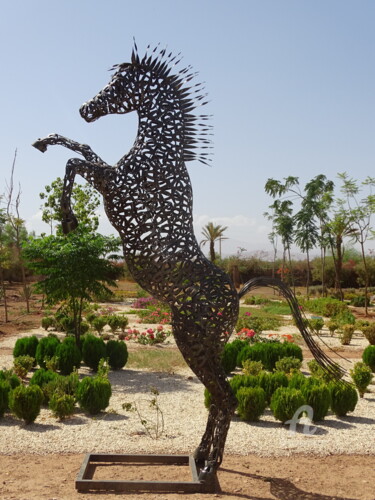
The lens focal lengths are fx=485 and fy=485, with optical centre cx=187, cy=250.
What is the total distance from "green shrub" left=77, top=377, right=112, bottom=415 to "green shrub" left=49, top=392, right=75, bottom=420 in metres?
0.16

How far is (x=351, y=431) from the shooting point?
6172 mm

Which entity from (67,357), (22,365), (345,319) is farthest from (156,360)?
(345,319)

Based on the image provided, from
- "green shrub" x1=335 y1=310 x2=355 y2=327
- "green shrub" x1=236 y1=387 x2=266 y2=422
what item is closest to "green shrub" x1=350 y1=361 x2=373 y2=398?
"green shrub" x1=236 y1=387 x2=266 y2=422

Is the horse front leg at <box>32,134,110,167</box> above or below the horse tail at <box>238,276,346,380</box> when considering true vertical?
above

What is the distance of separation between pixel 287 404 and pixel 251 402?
457 millimetres

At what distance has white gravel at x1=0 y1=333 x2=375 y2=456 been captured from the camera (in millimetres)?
5469

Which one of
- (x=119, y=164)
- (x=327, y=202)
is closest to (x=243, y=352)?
(x=119, y=164)

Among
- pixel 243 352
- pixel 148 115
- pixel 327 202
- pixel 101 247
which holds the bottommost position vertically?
pixel 243 352

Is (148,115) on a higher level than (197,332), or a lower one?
higher

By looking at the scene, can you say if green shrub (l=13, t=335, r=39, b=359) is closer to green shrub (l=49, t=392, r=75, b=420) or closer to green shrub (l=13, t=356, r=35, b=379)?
green shrub (l=13, t=356, r=35, b=379)

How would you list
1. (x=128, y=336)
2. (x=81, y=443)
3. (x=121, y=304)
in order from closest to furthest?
(x=81, y=443) < (x=128, y=336) < (x=121, y=304)

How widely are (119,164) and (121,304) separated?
63.7ft

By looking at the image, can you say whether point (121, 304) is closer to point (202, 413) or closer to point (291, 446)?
point (202, 413)

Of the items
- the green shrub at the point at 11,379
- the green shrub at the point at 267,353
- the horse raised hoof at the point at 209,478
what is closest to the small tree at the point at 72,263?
the green shrub at the point at 11,379
